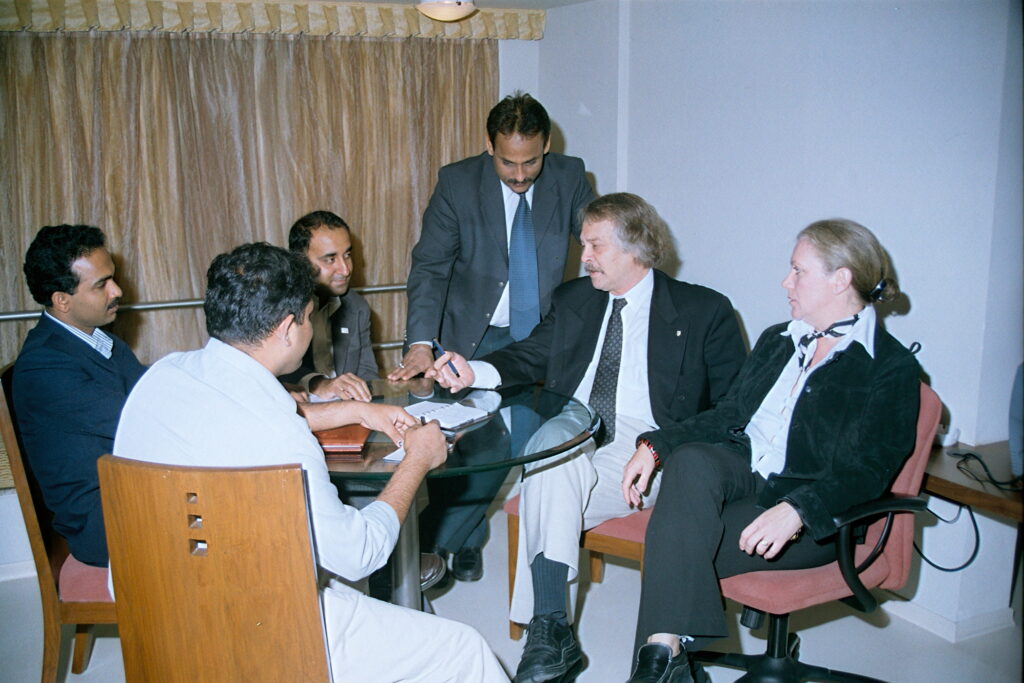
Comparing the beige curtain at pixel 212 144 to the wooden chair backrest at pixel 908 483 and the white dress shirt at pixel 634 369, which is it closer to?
the white dress shirt at pixel 634 369

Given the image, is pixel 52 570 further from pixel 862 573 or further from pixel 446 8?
pixel 446 8

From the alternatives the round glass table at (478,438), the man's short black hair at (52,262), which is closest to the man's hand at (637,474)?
the round glass table at (478,438)

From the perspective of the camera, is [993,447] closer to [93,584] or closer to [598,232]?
[598,232]

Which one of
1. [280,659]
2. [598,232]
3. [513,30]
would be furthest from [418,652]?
[513,30]

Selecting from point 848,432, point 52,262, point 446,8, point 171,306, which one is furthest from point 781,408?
point 171,306

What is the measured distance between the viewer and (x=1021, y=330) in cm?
225

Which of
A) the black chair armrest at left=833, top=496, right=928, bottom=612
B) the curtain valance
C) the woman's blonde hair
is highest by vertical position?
the curtain valance

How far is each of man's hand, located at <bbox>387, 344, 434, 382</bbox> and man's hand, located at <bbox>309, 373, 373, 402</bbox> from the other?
0.17m

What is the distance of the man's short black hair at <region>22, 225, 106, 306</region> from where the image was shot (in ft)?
7.25

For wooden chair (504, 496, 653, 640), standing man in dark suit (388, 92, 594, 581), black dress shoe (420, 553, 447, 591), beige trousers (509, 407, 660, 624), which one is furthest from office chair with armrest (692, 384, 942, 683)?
standing man in dark suit (388, 92, 594, 581)

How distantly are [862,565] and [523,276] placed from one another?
1552 mm

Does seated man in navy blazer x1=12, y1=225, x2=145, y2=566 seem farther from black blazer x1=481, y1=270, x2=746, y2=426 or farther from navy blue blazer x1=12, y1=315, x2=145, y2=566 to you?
black blazer x1=481, y1=270, x2=746, y2=426

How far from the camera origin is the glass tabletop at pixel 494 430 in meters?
1.87

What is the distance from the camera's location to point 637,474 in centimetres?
218
